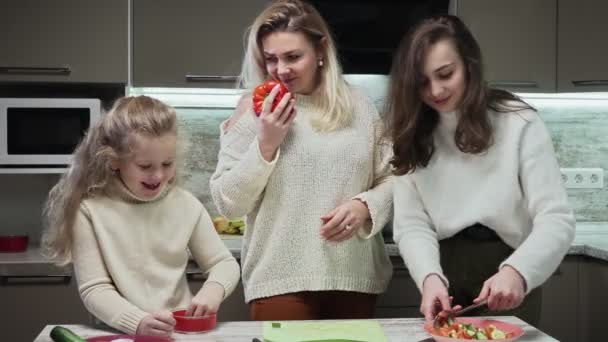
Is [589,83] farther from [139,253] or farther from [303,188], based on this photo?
[139,253]

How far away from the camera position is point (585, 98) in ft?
10.1

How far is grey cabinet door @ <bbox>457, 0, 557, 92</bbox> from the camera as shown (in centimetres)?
275

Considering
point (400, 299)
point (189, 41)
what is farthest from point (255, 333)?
point (189, 41)

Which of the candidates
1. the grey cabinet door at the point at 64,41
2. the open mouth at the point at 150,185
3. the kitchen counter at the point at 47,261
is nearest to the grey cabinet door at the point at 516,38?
the kitchen counter at the point at 47,261

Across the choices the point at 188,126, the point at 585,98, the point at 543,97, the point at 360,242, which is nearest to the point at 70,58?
the point at 188,126

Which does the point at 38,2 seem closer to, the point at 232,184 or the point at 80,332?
the point at 232,184

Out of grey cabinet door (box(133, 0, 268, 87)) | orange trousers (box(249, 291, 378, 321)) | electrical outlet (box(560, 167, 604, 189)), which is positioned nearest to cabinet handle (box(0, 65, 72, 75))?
grey cabinet door (box(133, 0, 268, 87))

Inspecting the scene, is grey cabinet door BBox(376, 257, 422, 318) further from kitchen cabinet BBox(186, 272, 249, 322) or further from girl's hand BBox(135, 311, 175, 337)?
girl's hand BBox(135, 311, 175, 337)

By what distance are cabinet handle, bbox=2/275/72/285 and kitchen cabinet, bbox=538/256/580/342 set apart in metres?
1.62

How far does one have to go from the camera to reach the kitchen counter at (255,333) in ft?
4.42

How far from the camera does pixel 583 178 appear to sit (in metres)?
3.10

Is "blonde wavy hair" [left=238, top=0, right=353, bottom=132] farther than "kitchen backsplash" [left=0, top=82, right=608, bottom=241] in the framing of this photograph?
No

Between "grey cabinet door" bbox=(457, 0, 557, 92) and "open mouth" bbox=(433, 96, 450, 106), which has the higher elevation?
"grey cabinet door" bbox=(457, 0, 557, 92)

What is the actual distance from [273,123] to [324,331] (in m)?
0.47
